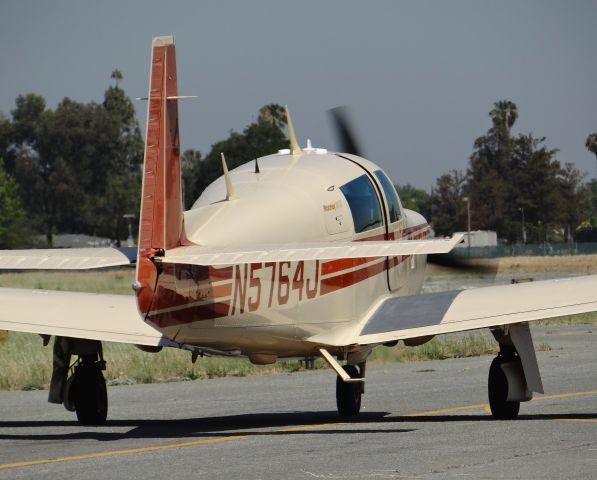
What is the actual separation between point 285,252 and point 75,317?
400 centimetres

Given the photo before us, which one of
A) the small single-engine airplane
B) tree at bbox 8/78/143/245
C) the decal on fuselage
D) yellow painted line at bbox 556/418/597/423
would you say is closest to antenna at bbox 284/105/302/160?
the small single-engine airplane

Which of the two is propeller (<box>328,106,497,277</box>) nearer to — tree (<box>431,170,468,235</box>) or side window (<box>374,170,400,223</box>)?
side window (<box>374,170,400,223</box>)

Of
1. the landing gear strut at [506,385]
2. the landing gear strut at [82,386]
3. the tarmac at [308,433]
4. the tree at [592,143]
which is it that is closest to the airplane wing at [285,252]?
the tarmac at [308,433]

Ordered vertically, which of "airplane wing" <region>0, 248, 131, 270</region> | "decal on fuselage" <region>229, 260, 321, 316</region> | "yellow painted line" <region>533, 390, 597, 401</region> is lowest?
"yellow painted line" <region>533, 390, 597, 401</region>

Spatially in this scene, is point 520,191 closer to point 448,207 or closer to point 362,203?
point 448,207

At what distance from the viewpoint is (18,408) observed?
21.0 meters

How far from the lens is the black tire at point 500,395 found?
17094mm

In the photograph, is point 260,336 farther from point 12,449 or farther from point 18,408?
point 18,408

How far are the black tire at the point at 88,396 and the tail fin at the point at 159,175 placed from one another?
3811mm

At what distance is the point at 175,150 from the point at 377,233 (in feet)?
14.1

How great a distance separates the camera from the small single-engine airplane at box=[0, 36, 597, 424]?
47.1ft

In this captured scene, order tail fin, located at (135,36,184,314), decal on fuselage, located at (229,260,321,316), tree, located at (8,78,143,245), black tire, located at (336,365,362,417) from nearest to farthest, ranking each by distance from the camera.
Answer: tail fin, located at (135,36,184,314) < decal on fuselage, located at (229,260,321,316) < black tire, located at (336,365,362,417) < tree, located at (8,78,143,245)

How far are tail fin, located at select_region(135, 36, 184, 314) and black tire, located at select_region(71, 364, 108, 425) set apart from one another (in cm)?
381

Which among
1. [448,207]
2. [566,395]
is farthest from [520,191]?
[566,395]
